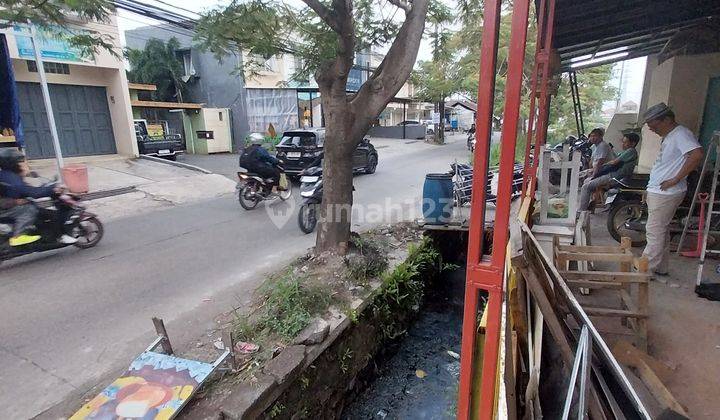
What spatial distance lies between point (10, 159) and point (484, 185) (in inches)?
248

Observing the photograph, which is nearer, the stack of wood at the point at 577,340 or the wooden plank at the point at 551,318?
the stack of wood at the point at 577,340

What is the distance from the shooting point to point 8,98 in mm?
9609

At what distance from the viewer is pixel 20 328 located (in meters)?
3.75

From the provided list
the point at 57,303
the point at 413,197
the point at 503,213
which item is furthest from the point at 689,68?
the point at 57,303

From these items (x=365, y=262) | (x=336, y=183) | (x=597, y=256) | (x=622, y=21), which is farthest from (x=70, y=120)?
(x=597, y=256)

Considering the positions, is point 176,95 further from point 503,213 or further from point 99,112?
point 503,213

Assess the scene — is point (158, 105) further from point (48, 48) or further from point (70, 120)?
point (48, 48)

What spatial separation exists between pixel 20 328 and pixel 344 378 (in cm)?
319

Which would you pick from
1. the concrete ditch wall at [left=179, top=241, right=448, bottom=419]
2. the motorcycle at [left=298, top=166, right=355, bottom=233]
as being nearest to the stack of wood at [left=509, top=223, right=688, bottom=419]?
the concrete ditch wall at [left=179, top=241, right=448, bottom=419]

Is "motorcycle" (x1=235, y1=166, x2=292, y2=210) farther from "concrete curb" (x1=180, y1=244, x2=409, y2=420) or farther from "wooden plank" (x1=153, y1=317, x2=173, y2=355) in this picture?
"wooden plank" (x1=153, y1=317, x2=173, y2=355)

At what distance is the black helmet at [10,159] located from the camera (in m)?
5.20

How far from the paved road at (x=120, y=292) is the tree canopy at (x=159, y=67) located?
1489 centimetres

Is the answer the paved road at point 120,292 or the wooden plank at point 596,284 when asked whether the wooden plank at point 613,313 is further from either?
the paved road at point 120,292

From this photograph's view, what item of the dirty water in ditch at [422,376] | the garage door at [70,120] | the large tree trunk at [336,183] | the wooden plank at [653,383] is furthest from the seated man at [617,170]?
the garage door at [70,120]
